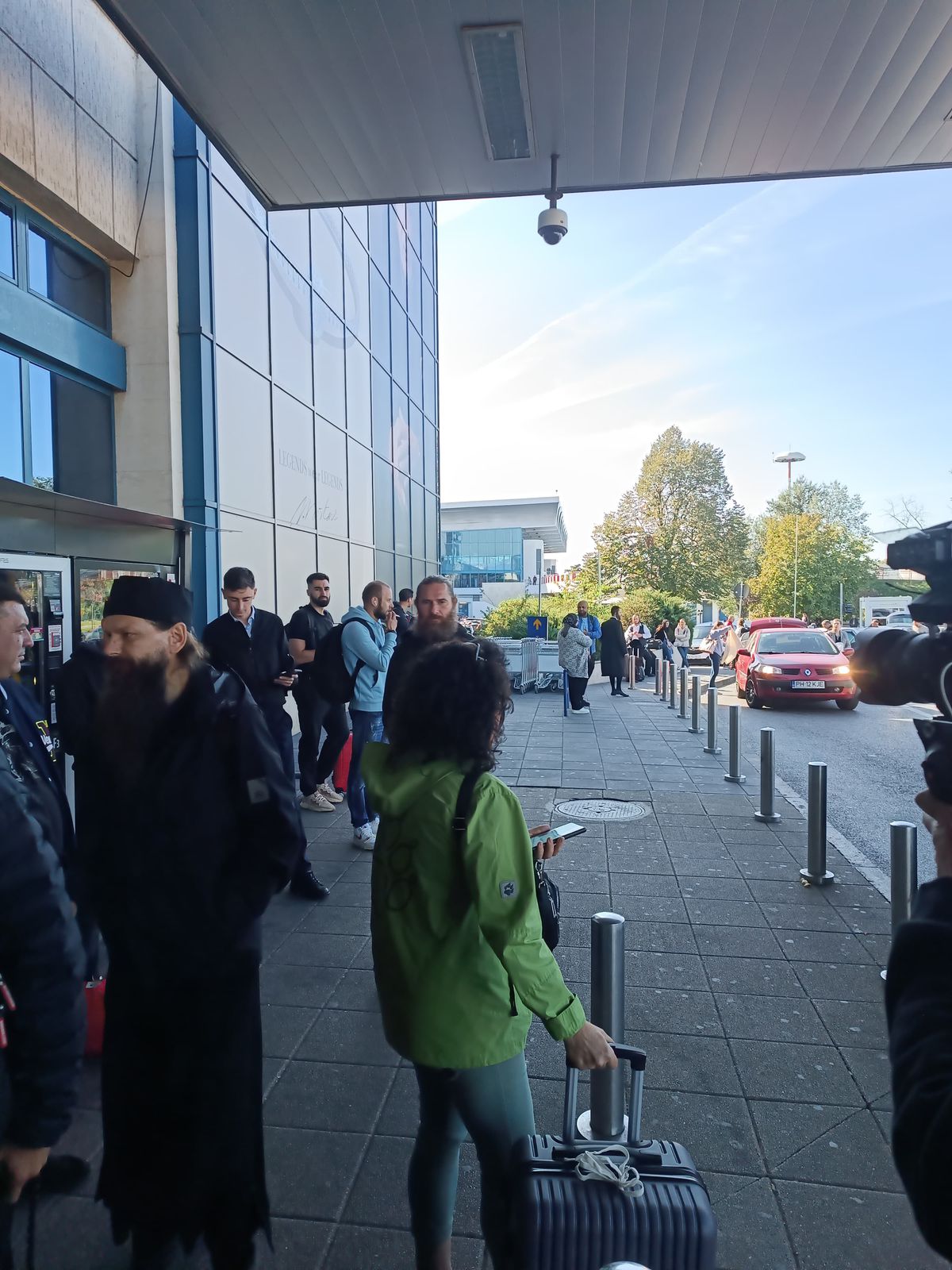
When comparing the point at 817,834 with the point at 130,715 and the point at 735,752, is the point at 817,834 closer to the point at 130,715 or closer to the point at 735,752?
the point at 735,752

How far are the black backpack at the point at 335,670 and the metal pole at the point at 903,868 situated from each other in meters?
3.70

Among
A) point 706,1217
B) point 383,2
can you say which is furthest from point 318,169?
point 706,1217

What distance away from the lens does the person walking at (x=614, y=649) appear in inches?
688

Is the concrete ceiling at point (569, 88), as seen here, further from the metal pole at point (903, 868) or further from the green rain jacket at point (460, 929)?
the green rain jacket at point (460, 929)

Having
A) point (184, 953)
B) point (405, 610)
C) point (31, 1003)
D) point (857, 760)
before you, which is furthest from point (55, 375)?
point (857, 760)

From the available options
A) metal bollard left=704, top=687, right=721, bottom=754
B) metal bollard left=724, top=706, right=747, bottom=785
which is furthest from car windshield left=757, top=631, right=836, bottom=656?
metal bollard left=724, top=706, right=747, bottom=785

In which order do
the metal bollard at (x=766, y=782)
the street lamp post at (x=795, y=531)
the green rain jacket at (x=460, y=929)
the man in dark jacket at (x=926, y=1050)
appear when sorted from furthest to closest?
the street lamp post at (x=795, y=531) < the metal bollard at (x=766, y=782) < the green rain jacket at (x=460, y=929) < the man in dark jacket at (x=926, y=1050)

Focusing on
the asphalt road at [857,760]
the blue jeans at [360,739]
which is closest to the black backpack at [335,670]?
the blue jeans at [360,739]

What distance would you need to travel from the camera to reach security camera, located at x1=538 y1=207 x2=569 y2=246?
6.75m

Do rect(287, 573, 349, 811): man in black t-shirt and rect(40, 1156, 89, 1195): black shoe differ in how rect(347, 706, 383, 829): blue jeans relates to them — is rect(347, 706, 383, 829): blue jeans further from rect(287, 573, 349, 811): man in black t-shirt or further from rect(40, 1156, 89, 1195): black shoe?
rect(40, 1156, 89, 1195): black shoe

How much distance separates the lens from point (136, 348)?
28.6 ft

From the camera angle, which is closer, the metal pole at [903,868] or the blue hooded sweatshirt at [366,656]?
the metal pole at [903,868]

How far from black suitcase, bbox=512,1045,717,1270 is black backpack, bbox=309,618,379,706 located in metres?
4.72

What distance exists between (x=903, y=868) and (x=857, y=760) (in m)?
6.95
